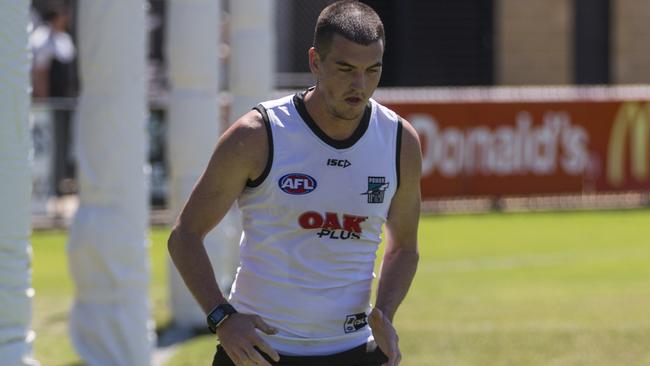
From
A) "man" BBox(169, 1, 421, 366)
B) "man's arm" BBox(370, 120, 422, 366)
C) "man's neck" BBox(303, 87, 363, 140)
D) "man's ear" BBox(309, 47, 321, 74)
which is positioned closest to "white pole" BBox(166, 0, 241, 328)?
"man's arm" BBox(370, 120, 422, 366)

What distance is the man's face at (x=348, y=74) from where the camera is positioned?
4.84 m

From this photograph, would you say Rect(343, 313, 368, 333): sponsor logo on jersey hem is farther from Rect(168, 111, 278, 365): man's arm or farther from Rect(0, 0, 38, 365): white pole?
Rect(0, 0, 38, 365): white pole

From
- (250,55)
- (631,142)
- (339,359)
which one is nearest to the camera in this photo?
(339,359)

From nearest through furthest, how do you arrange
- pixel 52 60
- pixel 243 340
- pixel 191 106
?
pixel 243 340
pixel 191 106
pixel 52 60

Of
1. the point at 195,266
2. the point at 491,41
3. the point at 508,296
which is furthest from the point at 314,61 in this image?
the point at 491,41

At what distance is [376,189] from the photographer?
512 cm

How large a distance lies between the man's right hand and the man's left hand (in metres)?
0.36

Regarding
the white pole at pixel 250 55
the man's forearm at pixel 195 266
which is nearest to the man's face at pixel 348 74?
the man's forearm at pixel 195 266

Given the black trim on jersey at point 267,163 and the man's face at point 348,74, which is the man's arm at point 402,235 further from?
the black trim on jersey at point 267,163

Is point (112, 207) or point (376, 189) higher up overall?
point (376, 189)

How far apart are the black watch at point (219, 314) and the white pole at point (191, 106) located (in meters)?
6.30

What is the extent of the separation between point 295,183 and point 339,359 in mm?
649

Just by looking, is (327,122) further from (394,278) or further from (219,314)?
(219,314)

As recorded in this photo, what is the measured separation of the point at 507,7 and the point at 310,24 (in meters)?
5.10
